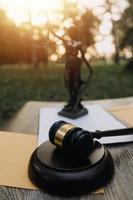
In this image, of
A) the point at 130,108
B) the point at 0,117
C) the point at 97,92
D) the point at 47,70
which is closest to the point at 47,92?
the point at 97,92

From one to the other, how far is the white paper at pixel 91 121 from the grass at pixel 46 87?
202 centimetres

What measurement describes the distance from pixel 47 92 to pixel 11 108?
2.33 ft

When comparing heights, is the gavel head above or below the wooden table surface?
above

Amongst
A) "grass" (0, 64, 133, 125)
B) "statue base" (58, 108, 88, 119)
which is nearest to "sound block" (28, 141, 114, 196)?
"statue base" (58, 108, 88, 119)

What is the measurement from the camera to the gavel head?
69 cm

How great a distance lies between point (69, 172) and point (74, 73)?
534 millimetres

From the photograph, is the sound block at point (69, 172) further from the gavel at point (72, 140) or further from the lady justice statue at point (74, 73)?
the lady justice statue at point (74, 73)

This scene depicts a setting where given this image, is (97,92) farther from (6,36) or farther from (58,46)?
(6,36)

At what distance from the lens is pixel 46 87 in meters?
4.38

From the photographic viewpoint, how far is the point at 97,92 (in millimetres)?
3967

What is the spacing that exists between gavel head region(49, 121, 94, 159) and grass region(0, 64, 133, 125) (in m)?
2.44

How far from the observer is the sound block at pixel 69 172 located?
625 mm

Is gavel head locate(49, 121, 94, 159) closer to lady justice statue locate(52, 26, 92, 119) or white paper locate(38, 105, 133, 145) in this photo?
white paper locate(38, 105, 133, 145)

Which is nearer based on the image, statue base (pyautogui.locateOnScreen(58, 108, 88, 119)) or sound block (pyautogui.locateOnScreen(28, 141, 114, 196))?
sound block (pyautogui.locateOnScreen(28, 141, 114, 196))
